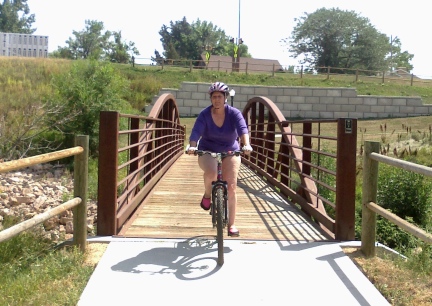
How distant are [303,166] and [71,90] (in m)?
15.1

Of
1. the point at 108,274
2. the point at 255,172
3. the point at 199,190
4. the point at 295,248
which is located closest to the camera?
the point at 108,274

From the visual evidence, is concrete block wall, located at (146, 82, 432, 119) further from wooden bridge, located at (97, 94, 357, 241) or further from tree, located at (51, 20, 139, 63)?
tree, located at (51, 20, 139, 63)

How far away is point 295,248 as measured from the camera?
5488mm

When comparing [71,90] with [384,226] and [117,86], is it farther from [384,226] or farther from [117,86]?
[384,226]

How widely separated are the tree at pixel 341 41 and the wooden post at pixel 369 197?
67037mm

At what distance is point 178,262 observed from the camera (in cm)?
503

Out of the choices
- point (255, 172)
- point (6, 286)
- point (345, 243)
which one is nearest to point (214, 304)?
point (6, 286)

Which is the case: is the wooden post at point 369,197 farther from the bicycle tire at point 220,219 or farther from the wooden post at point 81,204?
the wooden post at point 81,204

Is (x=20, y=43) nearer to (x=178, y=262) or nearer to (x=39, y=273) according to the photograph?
(x=178, y=262)

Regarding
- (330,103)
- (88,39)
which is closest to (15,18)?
(88,39)

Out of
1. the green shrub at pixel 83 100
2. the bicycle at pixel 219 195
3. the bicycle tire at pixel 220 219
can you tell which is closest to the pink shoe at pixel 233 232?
the bicycle at pixel 219 195

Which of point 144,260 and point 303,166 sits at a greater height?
point 303,166

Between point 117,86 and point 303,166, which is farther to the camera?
point 117,86

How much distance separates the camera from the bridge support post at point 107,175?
5.63m
